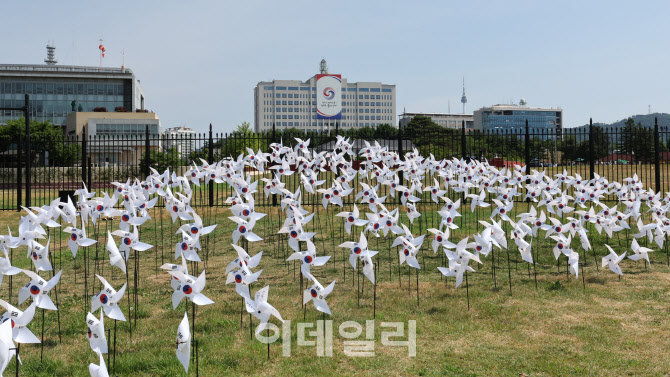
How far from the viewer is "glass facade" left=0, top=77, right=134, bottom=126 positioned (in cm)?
9725

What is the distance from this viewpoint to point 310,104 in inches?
6983

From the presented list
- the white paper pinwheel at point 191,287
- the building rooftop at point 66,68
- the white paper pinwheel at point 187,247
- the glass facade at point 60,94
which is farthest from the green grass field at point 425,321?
the building rooftop at point 66,68

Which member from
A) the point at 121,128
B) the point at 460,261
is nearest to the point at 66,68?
the point at 121,128

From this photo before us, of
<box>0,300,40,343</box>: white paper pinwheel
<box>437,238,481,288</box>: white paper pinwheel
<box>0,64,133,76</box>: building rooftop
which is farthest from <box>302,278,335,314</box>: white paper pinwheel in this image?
<box>0,64,133,76</box>: building rooftop

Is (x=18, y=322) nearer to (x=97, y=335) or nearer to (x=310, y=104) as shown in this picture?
(x=97, y=335)

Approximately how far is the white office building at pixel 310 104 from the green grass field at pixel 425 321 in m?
165

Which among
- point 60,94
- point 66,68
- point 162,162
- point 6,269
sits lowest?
point 6,269

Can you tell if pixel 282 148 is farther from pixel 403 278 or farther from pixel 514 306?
pixel 514 306

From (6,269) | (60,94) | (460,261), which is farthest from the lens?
(60,94)

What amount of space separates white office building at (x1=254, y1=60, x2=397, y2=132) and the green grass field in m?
165

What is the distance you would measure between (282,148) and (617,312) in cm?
893

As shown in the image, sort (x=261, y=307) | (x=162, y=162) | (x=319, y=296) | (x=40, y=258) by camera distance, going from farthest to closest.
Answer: (x=162, y=162), (x=40, y=258), (x=319, y=296), (x=261, y=307)

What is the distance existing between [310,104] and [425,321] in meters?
173

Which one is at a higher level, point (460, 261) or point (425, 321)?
point (460, 261)
